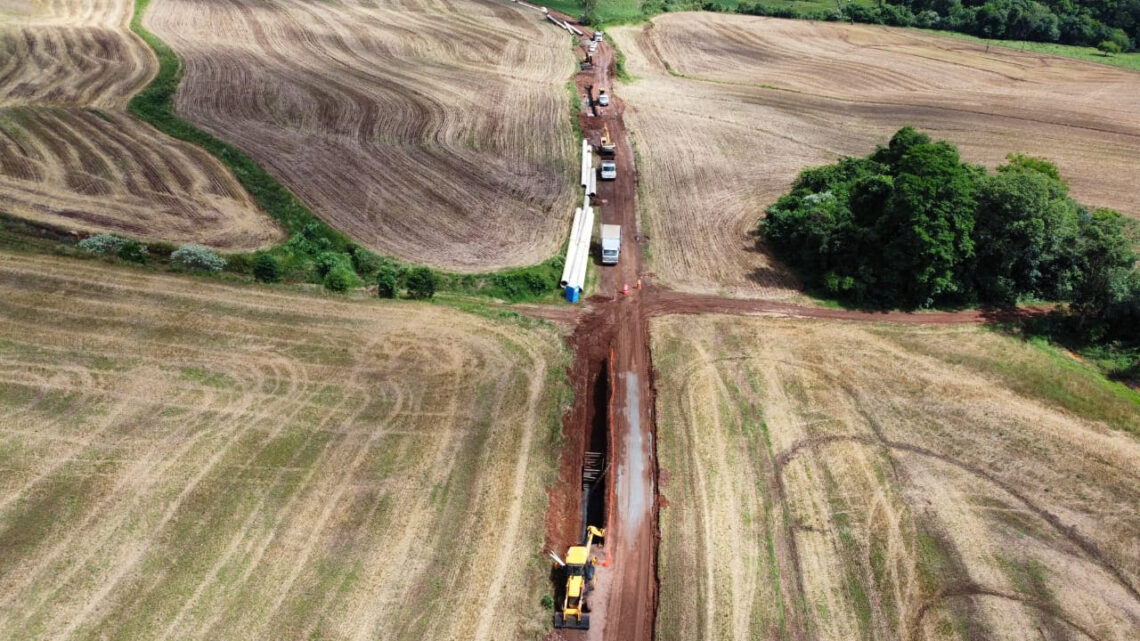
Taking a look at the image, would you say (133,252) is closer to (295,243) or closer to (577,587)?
(295,243)

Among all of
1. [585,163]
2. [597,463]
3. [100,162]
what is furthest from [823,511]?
[100,162]

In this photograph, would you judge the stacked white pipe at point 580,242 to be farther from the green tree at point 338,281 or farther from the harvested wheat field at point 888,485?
the green tree at point 338,281

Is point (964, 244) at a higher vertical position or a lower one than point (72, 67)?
lower

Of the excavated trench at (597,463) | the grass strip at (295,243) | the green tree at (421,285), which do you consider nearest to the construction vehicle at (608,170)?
the grass strip at (295,243)

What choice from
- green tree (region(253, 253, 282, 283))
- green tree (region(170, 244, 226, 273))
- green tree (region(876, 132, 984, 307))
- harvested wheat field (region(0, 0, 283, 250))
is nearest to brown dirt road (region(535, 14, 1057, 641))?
green tree (region(876, 132, 984, 307))

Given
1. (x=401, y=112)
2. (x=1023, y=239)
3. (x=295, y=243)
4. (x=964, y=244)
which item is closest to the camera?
(x=964, y=244)
